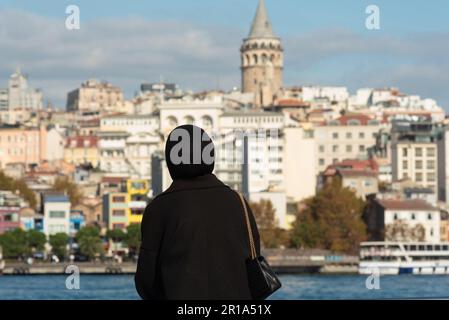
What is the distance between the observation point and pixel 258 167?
191 ft

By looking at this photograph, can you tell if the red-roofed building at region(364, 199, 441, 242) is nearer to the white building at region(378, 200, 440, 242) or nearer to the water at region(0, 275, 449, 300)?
the white building at region(378, 200, 440, 242)

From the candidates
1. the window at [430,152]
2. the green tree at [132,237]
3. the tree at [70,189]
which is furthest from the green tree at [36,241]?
the window at [430,152]

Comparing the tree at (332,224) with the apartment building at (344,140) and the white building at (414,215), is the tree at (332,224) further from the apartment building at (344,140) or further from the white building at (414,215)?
the apartment building at (344,140)

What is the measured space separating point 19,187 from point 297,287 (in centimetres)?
2096

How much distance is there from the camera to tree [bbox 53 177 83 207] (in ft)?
185

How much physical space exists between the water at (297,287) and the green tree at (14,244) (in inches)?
142

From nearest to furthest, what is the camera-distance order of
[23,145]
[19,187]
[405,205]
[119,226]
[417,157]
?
[405,205], [119,226], [19,187], [417,157], [23,145]

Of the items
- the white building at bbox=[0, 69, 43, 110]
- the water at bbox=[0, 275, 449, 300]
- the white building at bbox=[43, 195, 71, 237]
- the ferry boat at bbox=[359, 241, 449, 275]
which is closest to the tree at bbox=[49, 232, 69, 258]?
the white building at bbox=[43, 195, 71, 237]

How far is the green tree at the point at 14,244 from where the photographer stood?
151ft

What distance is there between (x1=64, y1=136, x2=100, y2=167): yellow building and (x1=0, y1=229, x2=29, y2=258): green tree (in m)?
29.1

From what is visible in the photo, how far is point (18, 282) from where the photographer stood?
3791 centimetres

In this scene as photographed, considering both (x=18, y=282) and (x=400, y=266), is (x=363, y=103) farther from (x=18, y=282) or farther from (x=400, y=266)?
(x=18, y=282)

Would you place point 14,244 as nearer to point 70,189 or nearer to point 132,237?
point 132,237

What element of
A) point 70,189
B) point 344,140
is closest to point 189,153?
point 70,189
